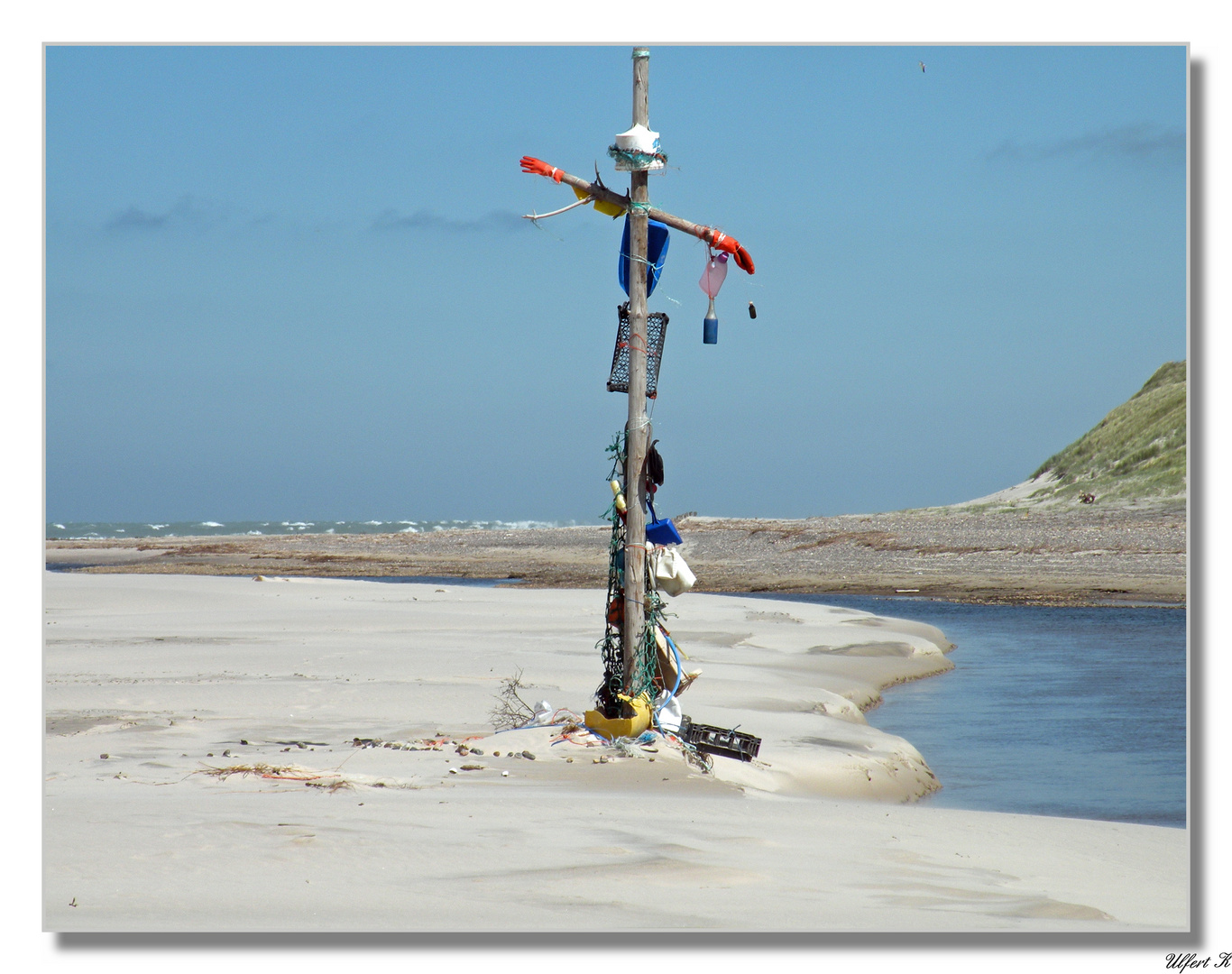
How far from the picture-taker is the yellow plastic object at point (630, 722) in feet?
30.0

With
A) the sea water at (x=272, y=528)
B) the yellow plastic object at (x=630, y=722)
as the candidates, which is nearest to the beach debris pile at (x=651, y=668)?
the yellow plastic object at (x=630, y=722)

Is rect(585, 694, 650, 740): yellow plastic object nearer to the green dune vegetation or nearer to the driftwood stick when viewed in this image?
the driftwood stick

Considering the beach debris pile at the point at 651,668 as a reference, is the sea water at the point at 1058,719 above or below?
below

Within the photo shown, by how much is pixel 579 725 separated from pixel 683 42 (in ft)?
17.6

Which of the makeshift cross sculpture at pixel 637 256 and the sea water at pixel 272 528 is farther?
the sea water at pixel 272 528

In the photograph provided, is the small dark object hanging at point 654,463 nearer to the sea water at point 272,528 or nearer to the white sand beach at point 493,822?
the white sand beach at point 493,822

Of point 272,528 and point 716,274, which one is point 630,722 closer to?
point 716,274

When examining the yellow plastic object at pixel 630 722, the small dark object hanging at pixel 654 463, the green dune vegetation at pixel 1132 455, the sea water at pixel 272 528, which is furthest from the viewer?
the sea water at pixel 272 528

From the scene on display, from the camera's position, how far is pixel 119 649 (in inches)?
619

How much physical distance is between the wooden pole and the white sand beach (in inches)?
39.4

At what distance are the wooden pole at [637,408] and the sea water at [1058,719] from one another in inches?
122

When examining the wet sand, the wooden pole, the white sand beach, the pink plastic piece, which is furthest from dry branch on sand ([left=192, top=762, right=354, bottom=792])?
the wet sand

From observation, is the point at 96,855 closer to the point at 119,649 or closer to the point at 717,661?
the point at 119,649

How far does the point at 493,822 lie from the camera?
22.7 feet
